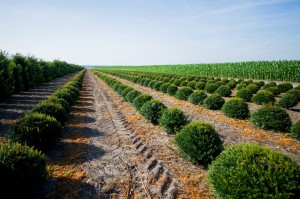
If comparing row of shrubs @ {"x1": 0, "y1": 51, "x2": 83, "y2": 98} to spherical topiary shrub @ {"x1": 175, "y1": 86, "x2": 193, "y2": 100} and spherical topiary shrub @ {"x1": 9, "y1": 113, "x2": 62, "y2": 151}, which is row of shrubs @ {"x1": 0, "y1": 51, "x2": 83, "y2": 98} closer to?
spherical topiary shrub @ {"x1": 9, "y1": 113, "x2": 62, "y2": 151}

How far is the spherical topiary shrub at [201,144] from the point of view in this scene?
6051mm

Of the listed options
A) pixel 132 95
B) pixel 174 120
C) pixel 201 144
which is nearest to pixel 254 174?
pixel 201 144

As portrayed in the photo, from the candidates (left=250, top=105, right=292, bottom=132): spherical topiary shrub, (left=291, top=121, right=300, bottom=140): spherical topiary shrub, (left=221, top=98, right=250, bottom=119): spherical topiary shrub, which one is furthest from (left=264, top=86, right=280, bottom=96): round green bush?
(left=291, top=121, right=300, bottom=140): spherical topiary shrub

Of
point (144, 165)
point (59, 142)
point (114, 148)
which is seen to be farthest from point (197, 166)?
point (59, 142)

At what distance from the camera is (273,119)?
9570 mm

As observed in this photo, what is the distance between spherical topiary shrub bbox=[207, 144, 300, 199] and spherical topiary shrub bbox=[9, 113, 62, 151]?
16.5ft

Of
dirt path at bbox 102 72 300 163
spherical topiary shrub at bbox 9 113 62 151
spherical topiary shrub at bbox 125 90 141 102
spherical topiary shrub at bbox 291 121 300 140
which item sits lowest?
dirt path at bbox 102 72 300 163

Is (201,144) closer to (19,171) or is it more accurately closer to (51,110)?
(19,171)

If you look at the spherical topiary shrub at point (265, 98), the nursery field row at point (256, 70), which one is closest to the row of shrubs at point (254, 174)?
the spherical topiary shrub at point (265, 98)

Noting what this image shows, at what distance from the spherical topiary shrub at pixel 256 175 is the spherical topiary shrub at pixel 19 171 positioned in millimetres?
3480

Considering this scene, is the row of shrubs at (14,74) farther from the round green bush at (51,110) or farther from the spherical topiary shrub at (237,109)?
the spherical topiary shrub at (237,109)

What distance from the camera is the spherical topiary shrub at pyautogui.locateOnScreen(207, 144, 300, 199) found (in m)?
3.62

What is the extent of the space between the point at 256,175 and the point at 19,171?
4161mm

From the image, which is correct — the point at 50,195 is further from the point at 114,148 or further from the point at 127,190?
the point at 114,148
